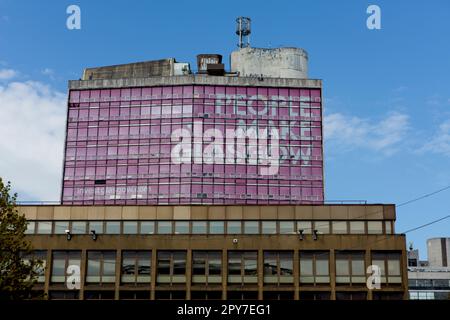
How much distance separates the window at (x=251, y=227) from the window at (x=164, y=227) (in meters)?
6.84

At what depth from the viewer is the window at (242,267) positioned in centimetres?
5641

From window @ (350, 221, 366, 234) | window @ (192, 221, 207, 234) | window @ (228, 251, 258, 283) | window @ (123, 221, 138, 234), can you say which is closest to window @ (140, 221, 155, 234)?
window @ (123, 221, 138, 234)

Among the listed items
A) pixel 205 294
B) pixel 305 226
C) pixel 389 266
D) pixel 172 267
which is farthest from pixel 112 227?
pixel 389 266

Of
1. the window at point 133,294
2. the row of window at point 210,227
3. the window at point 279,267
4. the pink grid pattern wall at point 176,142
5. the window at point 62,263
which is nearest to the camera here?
the window at point 279,267

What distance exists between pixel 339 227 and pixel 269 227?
6.19 meters

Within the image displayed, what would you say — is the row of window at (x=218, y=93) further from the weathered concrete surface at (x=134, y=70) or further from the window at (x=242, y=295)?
the window at (x=242, y=295)

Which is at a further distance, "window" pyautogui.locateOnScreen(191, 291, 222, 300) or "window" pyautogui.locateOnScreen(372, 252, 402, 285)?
"window" pyautogui.locateOnScreen(191, 291, 222, 300)

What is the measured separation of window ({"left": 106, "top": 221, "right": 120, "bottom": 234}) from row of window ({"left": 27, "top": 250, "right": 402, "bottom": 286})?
2.54 metres

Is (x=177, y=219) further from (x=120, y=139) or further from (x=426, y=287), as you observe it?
(x=426, y=287)

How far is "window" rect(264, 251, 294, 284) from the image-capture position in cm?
5619

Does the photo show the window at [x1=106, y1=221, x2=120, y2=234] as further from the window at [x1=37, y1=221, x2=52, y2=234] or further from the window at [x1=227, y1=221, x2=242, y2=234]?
the window at [x1=227, y1=221, x2=242, y2=234]

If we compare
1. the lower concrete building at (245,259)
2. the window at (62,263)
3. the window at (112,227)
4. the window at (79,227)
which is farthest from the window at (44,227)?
the window at (112,227)

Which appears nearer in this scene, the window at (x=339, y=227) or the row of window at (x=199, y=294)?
the row of window at (x=199, y=294)

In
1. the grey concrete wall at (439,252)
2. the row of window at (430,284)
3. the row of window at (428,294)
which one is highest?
the grey concrete wall at (439,252)
